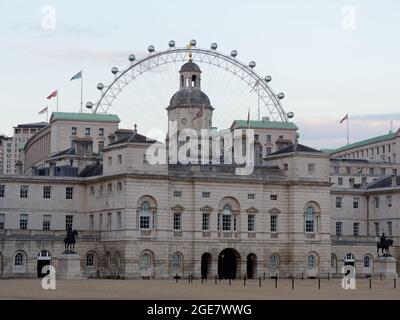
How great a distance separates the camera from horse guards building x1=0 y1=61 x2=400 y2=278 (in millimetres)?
112625

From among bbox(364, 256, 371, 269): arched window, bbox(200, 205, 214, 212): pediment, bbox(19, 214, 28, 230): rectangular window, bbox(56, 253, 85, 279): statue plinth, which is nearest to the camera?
bbox(56, 253, 85, 279): statue plinth

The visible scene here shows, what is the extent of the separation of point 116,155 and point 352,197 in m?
37.1

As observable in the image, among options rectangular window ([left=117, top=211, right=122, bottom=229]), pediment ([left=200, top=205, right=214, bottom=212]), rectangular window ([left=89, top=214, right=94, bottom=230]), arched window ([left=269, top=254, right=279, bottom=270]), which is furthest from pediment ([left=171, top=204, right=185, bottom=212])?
arched window ([left=269, top=254, right=279, bottom=270])

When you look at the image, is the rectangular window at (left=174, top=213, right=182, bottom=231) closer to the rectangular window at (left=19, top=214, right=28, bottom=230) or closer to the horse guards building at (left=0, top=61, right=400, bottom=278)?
the horse guards building at (left=0, top=61, right=400, bottom=278)

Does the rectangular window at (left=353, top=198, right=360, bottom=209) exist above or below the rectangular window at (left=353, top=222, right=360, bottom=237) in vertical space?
above

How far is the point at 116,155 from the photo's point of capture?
115 m

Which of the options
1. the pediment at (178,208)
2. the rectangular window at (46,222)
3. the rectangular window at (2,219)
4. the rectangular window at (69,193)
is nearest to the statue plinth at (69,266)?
the pediment at (178,208)

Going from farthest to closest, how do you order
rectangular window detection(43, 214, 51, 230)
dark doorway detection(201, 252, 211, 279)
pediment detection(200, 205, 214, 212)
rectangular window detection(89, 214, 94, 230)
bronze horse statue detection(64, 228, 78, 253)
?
rectangular window detection(43, 214, 51, 230)
rectangular window detection(89, 214, 94, 230)
dark doorway detection(201, 252, 211, 279)
pediment detection(200, 205, 214, 212)
bronze horse statue detection(64, 228, 78, 253)

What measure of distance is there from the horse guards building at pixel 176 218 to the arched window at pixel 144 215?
4.0 inches

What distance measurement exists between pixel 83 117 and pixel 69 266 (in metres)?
81.7

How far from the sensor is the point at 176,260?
380 feet

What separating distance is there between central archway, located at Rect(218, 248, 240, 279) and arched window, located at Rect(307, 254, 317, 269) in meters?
8.24

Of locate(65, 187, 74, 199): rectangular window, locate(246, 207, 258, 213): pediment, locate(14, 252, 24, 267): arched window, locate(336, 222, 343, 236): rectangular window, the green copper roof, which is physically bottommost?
locate(14, 252, 24, 267): arched window

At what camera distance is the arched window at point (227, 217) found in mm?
118875
